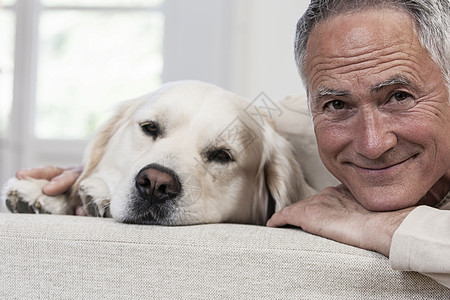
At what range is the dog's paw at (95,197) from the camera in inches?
68.1

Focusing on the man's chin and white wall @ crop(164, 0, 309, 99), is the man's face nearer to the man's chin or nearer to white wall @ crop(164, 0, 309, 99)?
the man's chin

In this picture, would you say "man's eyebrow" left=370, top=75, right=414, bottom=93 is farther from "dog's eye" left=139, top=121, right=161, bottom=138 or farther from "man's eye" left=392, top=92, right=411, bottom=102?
"dog's eye" left=139, top=121, right=161, bottom=138

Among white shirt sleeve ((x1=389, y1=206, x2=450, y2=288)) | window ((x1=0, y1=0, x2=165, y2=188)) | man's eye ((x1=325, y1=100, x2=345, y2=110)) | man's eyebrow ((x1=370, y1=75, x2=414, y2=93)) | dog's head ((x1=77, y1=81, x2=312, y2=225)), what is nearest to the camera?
white shirt sleeve ((x1=389, y1=206, x2=450, y2=288))

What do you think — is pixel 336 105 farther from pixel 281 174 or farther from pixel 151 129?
pixel 151 129

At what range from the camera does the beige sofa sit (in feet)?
3.61

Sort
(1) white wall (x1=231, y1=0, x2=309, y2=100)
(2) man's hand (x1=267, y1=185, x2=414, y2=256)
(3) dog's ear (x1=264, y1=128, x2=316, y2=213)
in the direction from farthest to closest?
(1) white wall (x1=231, y1=0, x2=309, y2=100), (3) dog's ear (x1=264, y1=128, x2=316, y2=213), (2) man's hand (x1=267, y1=185, x2=414, y2=256)

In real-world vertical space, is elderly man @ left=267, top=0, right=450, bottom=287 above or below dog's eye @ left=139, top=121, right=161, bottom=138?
above

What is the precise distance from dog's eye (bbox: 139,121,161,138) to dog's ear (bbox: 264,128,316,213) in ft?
1.22

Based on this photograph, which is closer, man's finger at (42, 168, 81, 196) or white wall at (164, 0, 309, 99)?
man's finger at (42, 168, 81, 196)

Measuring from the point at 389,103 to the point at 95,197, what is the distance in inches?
36.0

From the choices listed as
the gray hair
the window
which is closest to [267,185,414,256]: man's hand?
the gray hair

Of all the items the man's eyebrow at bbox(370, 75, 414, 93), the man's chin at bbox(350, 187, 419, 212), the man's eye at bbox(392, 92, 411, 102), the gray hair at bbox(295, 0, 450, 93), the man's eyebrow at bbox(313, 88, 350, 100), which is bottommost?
the man's chin at bbox(350, 187, 419, 212)

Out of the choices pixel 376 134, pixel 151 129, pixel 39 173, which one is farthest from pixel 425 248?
pixel 39 173

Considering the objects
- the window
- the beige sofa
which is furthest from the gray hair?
the window
